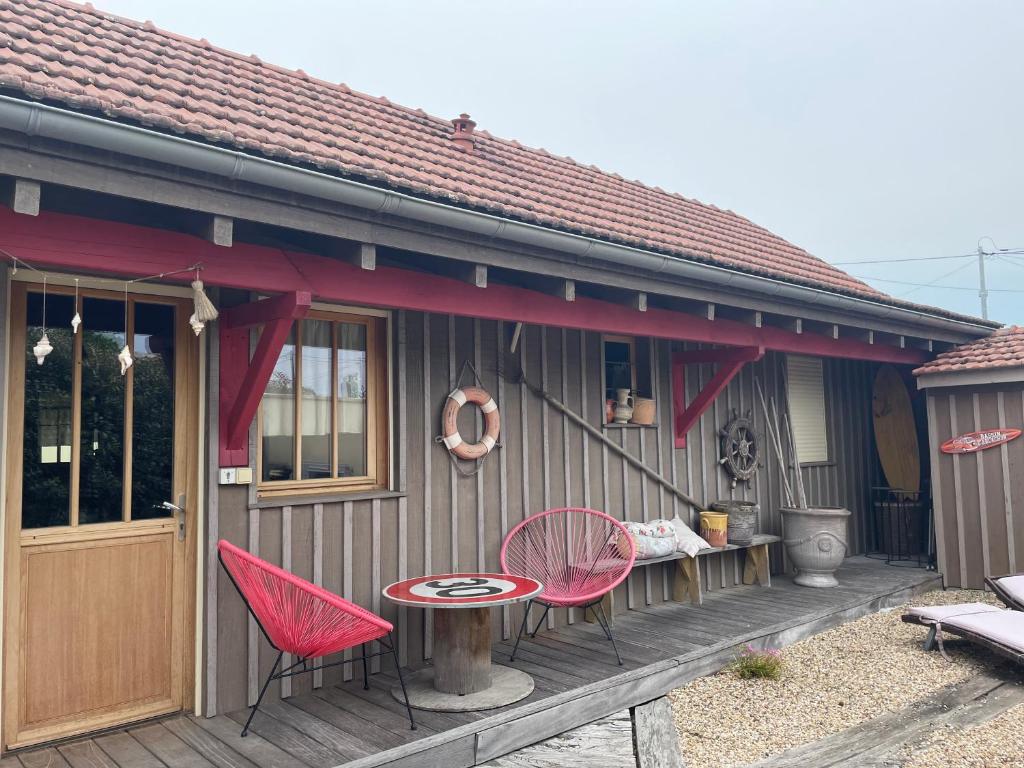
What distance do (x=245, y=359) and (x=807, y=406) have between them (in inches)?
236

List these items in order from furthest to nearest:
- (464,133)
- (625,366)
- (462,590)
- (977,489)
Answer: (977,489)
(625,366)
(464,133)
(462,590)

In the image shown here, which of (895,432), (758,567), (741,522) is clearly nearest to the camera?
(741,522)

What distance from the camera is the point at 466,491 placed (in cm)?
466

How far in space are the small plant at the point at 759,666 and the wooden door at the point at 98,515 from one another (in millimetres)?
3096

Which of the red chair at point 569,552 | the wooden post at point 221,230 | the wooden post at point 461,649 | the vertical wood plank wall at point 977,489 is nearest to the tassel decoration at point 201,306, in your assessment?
the wooden post at point 221,230

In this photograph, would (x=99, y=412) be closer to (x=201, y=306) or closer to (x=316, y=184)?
(x=201, y=306)

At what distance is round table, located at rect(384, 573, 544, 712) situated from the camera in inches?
139

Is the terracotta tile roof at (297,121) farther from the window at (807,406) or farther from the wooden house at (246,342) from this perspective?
the window at (807,406)

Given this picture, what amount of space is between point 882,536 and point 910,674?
13.6 ft

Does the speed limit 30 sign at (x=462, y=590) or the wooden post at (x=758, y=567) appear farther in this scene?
the wooden post at (x=758, y=567)

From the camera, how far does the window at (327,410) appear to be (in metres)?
3.98

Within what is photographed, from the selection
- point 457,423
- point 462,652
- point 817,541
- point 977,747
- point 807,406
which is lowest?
point 977,747

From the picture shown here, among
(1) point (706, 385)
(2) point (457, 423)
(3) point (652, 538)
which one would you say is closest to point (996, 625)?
(3) point (652, 538)

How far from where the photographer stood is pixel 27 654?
3.12 m
